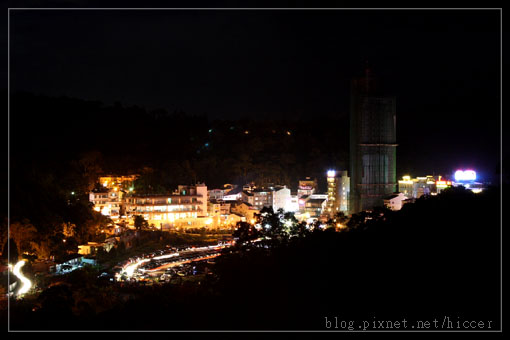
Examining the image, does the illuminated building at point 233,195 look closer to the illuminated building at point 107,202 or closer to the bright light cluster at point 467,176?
the illuminated building at point 107,202

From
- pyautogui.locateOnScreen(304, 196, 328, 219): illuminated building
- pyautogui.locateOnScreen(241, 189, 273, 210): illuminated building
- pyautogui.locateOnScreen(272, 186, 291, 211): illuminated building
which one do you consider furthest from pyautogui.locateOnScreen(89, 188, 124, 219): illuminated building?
pyautogui.locateOnScreen(304, 196, 328, 219): illuminated building

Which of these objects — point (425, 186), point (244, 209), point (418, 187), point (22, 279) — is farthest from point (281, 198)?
point (22, 279)

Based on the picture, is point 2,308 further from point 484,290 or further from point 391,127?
point 391,127

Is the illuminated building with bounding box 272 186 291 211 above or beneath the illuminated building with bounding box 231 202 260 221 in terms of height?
above

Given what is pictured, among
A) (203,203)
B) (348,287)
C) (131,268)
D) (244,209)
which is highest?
(203,203)

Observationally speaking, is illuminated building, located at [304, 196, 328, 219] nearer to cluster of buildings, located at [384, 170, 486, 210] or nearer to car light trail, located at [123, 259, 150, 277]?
cluster of buildings, located at [384, 170, 486, 210]

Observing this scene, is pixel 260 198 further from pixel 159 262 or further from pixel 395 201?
pixel 159 262
